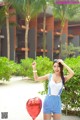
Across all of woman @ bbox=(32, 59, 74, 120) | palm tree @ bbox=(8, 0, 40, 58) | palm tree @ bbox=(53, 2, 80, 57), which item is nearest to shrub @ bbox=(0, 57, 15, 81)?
palm tree @ bbox=(8, 0, 40, 58)

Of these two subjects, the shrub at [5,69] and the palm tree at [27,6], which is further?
the palm tree at [27,6]

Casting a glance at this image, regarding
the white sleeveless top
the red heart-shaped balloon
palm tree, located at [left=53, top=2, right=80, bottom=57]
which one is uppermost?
palm tree, located at [left=53, top=2, right=80, bottom=57]

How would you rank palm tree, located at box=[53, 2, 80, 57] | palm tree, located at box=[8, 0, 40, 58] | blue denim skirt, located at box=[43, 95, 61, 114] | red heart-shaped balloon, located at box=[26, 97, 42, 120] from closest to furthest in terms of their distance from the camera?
blue denim skirt, located at box=[43, 95, 61, 114], red heart-shaped balloon, located at box=[26, 97, 42, 120], palm tree, located at box=[8, 0, 40, 58], palm tree, located at box=[53, 2, 80, 57]

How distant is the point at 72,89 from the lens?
744cm

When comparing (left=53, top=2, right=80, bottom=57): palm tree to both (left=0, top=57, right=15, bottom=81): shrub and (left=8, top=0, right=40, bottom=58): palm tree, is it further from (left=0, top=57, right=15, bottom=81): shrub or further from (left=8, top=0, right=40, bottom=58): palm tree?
(left=0, top=57, right=15, bottom=81): shrub

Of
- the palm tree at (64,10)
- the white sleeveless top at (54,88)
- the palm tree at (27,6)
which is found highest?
the palm tree at (64,10)

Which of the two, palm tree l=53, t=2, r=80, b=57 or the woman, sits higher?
palm tree l=53, t=2, r=80, b=57

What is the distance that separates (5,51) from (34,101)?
99.3 feet

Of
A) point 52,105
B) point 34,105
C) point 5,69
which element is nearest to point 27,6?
point 5,69

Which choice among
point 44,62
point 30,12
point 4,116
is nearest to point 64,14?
point 30,12

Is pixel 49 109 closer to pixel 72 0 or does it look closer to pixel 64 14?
pixel 72 0

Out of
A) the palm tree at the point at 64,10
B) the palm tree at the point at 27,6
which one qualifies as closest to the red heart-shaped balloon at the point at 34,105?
the palm tree at the point at 27,6

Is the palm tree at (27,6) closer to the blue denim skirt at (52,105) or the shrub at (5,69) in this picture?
the shrub at (5,69)

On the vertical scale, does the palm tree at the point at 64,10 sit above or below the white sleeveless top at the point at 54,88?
above
